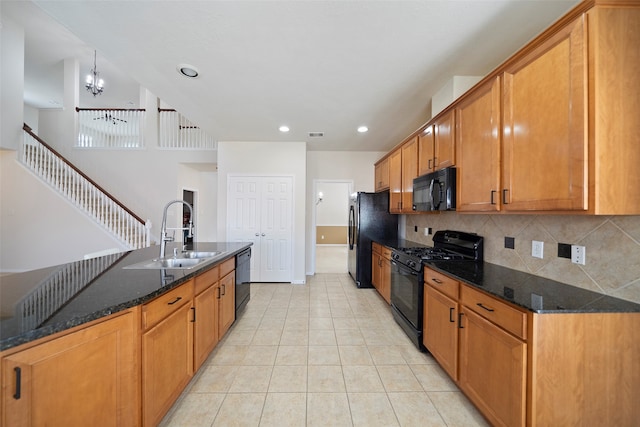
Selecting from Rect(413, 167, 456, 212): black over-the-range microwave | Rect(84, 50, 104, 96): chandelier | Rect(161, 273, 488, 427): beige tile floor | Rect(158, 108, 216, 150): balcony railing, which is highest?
Rect(84, 50, 104, 96): chandelier

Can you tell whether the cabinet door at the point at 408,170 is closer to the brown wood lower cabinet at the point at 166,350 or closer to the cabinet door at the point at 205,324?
the cabinet door at the point at 205,324

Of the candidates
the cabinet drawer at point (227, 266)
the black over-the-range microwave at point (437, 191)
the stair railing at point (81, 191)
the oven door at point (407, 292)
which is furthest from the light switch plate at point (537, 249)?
the stair railing at point (81, 191)

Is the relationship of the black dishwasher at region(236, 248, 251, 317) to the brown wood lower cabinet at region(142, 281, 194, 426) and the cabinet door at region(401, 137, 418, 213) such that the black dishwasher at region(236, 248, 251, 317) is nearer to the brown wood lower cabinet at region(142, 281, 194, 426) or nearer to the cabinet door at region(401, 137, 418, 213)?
the brown wood lower cabinet at region(142, 281, 194, 426)

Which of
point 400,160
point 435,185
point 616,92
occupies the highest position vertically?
point 400,160

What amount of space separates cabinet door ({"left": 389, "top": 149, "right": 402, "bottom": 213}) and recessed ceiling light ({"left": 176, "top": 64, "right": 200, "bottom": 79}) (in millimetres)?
2634

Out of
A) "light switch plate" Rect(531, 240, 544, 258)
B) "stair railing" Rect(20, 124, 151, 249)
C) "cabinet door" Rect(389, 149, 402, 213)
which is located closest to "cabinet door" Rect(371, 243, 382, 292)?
"cabinet door" Rect(389, 149, 402, 213)

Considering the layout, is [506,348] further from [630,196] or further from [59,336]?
[59,336]

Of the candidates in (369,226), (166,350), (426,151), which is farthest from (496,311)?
(369,226)

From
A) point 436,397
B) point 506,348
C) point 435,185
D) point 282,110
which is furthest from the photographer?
point 282,110

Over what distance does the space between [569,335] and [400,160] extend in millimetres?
2677

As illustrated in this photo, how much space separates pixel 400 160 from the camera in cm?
352

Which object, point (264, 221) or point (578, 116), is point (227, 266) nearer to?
point (264, 221)

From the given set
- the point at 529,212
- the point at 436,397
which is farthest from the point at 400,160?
the point at 436,397

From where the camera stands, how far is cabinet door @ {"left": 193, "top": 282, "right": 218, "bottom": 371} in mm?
1875
